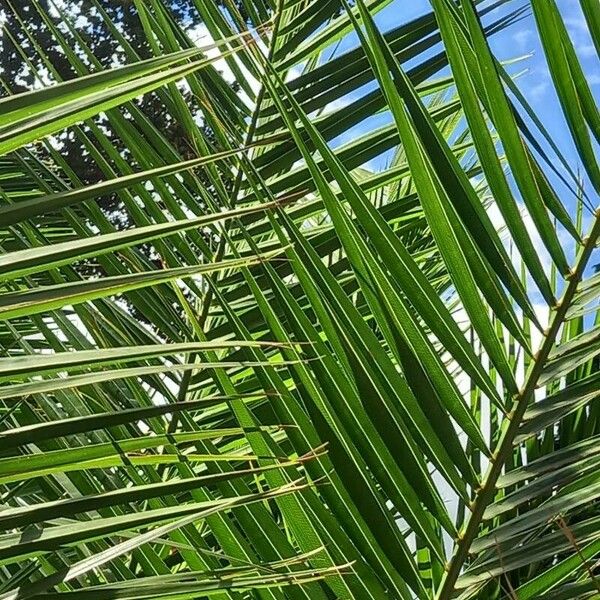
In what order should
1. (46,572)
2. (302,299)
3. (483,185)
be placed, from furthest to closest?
(483,185) < (302,299) < (46,572)

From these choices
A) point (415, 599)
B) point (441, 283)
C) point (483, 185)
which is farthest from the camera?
point (483, 185)

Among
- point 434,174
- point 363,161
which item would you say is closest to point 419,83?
point 363,161

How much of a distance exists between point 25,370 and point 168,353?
0.05 m

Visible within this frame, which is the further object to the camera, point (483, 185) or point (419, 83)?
point (483, 185)

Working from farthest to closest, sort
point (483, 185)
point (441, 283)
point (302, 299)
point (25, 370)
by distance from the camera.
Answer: point (483, 185), point (441, 283), point (302, 299), point (25, 370)

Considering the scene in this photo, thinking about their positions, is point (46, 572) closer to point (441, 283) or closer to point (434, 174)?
point (434, 174)

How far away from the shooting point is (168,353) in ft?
1.09

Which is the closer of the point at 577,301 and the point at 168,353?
the point at 168,353

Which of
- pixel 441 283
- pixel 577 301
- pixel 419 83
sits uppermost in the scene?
pixel 419 83

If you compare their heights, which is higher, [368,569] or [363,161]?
[363,161]

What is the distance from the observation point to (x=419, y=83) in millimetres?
1020

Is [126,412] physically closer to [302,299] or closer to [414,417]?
[414,417]

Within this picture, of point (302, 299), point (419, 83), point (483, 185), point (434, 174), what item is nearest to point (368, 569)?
point (434, 174)

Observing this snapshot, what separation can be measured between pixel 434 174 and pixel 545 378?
0.18 m
